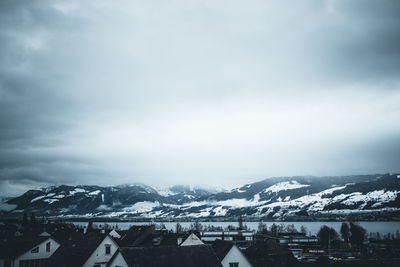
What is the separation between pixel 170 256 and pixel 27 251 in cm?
3251

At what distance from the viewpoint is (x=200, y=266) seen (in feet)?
142

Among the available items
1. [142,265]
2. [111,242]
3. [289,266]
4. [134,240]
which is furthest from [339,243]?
[142,265]

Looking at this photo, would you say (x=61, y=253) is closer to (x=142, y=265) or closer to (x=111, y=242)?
(x=111, y=242)

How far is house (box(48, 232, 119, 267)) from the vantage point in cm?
5544

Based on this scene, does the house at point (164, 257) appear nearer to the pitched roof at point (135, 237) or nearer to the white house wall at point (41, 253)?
the white house wall at point (41, 253)

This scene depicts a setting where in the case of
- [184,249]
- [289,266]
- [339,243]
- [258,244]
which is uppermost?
[184,249]

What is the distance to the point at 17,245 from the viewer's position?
59469 millimetres

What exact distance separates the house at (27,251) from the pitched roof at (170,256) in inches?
Answer: 1106

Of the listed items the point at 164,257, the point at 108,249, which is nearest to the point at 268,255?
the point at 108,249

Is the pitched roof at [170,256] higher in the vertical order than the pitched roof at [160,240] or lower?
higher

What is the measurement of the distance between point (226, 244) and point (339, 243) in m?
136

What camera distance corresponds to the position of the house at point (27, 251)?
5666cm

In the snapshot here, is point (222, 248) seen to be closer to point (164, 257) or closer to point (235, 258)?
point (235, 258)

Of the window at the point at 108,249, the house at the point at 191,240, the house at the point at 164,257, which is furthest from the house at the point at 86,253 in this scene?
the house at the point at 191,240
